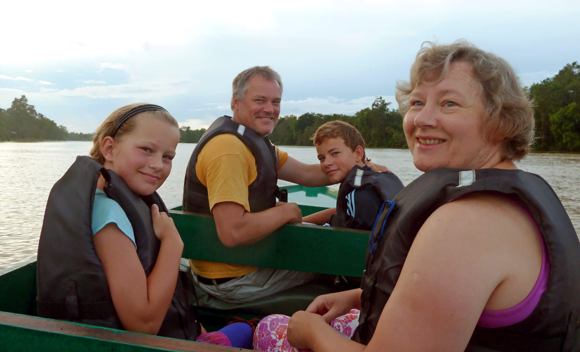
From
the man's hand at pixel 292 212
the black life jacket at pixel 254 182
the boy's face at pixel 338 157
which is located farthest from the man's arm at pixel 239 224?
the boy's face at pixel 338 157

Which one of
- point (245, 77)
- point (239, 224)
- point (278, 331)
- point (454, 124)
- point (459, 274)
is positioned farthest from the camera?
point (245, 77)

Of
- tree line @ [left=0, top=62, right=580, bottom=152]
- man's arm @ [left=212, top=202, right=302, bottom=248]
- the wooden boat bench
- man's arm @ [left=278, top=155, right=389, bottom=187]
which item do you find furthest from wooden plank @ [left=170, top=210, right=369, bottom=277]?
tree line @ [left=0, top=62, right=580, bottom=152]

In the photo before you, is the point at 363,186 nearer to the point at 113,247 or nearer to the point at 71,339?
the point at 113,247

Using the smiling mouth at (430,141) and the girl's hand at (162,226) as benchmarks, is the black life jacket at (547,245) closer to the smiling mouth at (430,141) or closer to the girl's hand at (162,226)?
the smiling mouth at (430,141)

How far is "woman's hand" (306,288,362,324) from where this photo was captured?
149 cm

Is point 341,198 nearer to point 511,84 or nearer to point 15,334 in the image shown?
point 511,84

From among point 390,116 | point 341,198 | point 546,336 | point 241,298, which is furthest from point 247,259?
point 390,116

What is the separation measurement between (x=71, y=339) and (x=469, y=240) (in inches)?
43.1

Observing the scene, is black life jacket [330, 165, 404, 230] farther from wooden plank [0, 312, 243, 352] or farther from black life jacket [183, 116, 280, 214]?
wooden plank [0, 312, 243, 352]

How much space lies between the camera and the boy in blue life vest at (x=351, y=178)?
8.18ft

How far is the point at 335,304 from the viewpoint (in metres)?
1.51

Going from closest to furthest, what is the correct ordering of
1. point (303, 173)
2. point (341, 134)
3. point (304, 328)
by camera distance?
point (304, 328) → point (341, 134) → point (303, 173)

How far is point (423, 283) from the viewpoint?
0.81 meters

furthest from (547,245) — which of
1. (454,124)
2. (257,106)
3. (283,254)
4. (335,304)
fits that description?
(257,106)
